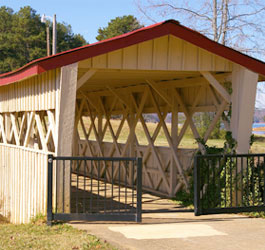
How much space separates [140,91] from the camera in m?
14.9

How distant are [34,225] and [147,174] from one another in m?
6.25

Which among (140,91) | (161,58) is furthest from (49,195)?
(140,91)

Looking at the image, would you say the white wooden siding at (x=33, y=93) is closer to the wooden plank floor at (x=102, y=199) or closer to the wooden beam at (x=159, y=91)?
the wooden plank floor at (x=102, y=199)

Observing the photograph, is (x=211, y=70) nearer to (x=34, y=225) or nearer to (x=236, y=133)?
(x=236, y=133)

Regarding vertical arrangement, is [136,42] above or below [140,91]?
above

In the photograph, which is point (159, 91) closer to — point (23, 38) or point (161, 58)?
point (161, 58)

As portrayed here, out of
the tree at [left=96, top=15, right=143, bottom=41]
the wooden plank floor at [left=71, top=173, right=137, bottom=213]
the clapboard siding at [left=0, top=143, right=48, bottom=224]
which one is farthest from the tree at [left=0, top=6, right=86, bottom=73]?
the clapboard siding at [left=0, top=143, right=48, bottom=224]

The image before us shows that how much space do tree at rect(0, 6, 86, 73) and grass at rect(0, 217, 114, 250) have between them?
158 feet

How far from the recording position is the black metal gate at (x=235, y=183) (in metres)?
10.1

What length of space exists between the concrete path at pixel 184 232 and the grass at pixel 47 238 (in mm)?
287

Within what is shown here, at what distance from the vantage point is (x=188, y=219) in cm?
977

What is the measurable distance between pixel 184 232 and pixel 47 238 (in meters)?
2.31

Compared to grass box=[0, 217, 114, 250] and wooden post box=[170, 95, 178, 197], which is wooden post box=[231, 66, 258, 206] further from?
grass box=[0, 217, 114, 250]

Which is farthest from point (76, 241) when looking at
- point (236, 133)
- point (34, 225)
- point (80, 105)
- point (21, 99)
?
point (80, 105)
